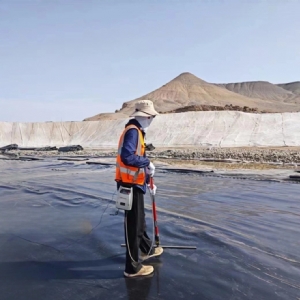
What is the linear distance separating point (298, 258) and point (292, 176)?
8.48 meters

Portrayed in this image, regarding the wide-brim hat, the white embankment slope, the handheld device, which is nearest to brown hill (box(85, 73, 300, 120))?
the white embankment slope

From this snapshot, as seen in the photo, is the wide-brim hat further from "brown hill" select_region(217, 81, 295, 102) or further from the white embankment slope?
"brown hill" select_region(217, 81, 295, 102)

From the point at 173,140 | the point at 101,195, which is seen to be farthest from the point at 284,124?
the point at 101,195

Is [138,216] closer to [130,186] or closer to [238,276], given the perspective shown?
[130,186]

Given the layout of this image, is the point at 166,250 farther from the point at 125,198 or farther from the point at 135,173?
the point at 135,173

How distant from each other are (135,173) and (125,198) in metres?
0.32

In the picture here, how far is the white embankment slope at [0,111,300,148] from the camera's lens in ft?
135

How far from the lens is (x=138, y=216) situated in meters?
4.31

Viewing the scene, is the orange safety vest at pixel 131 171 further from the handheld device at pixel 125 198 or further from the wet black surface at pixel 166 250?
the wet black surface at pixel 166 250

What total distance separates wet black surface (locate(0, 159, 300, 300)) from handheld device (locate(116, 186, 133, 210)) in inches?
35.3

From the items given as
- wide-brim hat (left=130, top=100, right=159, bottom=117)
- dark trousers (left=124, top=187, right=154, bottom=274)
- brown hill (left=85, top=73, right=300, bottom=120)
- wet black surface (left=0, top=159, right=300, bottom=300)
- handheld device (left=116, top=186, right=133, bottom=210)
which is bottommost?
wet black surface (left=0, top=159, right=300, bottom=300)

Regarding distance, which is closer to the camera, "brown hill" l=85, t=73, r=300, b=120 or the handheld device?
the handheld device

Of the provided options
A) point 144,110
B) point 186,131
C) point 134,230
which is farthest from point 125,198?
point 186,131

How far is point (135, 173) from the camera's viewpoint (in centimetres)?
421
